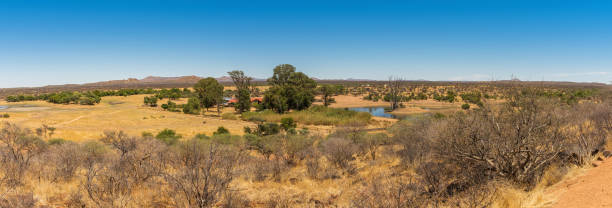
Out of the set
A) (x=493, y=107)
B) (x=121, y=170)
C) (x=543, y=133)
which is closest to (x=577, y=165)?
(x=543, y=133)

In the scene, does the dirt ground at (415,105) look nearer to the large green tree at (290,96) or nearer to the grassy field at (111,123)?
the large green tree at (290,96)

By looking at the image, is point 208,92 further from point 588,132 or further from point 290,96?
point 588,132

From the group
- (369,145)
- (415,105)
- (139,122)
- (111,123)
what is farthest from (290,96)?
(369,145)

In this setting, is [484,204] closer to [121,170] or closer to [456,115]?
[456,115]

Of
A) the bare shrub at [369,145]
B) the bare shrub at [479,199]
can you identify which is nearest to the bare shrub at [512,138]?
the bare shrub at [479,199]

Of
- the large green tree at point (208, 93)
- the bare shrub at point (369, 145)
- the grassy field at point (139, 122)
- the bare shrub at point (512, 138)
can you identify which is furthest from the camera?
the large green tree at point (208, 93)

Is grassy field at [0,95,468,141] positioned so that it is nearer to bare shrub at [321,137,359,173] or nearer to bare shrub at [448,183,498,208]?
bare shrub at [321,137,359,173]

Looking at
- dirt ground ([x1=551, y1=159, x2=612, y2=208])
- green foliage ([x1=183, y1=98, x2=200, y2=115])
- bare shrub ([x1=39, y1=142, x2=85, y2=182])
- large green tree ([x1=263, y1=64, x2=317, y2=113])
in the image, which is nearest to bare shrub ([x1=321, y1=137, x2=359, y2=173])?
dirt ground ([x1=551, y1=159, x2=612, y2=208])

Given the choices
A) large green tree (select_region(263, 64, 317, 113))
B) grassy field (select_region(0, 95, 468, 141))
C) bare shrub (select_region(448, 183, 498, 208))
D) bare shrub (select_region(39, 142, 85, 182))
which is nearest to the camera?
bare shrub (select_region(448, 183, 498, 208))

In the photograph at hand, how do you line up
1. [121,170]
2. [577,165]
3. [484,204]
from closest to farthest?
[484,204]
[577,165]
[121,170]

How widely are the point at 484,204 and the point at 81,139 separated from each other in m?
29.9

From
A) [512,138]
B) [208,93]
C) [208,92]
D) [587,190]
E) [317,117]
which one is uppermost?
[208,92]

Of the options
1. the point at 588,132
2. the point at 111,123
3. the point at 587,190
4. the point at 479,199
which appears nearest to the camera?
the point at 587,190

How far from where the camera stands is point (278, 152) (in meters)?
15.2
